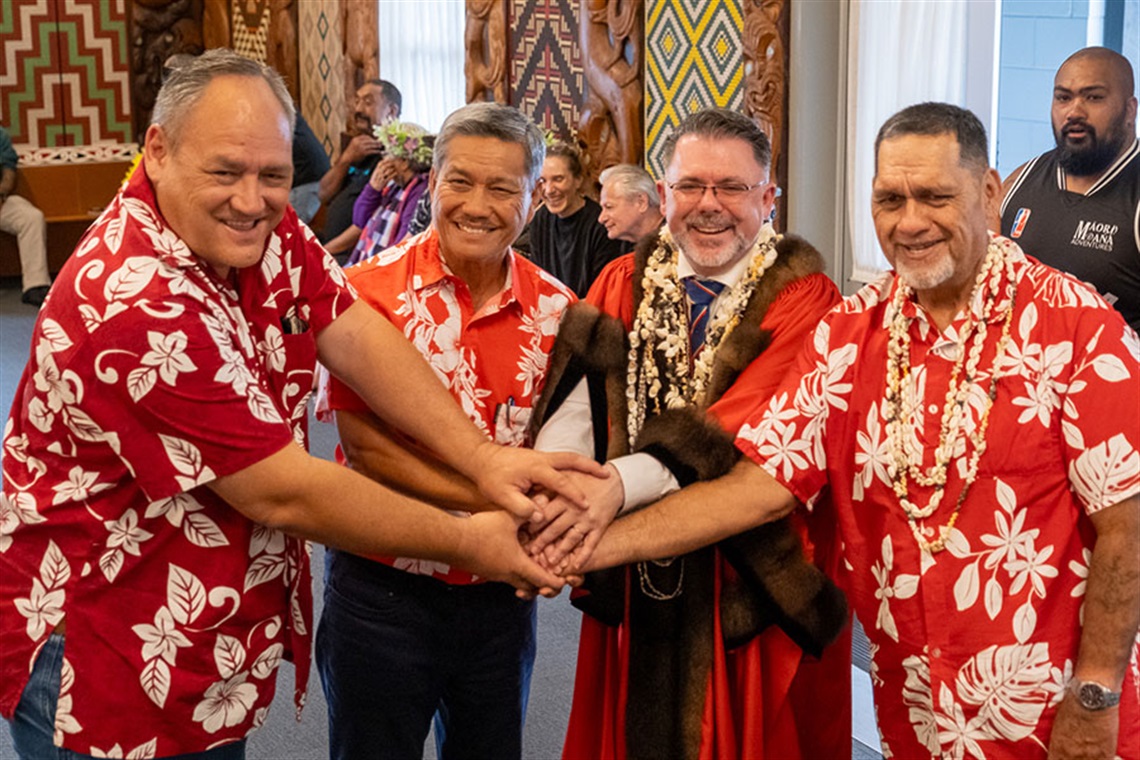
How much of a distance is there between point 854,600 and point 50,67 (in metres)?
11.1

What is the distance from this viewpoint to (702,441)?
248 centimetres

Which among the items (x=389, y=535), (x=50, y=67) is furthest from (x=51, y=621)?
(x=50, y=67)

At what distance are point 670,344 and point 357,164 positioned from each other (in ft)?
20.1

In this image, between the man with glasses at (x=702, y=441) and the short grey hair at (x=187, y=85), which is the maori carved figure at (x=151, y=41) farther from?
the short grey hair at (x=187, y=85)

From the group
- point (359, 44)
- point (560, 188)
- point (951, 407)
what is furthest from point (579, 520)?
point (359, 44)

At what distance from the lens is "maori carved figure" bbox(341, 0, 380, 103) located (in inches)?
392

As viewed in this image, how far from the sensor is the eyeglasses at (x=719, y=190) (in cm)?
→ 255

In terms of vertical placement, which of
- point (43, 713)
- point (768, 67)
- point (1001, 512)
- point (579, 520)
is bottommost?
point (43, 713)

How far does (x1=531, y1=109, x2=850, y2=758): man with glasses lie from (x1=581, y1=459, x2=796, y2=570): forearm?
3 centimetres

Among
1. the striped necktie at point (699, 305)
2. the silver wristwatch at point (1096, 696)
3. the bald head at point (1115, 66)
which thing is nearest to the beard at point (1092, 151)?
the bald head at point (1115, 66)

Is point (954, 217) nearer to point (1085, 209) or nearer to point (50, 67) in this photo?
point (1085, 209)

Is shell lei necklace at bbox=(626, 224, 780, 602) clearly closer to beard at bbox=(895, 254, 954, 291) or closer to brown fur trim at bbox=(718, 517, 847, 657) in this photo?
brown fur trim at bbox=(718, 517, 847, 657)

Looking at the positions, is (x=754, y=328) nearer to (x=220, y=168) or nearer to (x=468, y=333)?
(x=468, y=333)

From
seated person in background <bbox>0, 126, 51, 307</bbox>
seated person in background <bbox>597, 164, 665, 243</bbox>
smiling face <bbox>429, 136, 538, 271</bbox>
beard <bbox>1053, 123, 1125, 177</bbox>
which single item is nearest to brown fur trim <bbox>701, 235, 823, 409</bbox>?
smiling face <bbox>429, 136, 538, 271</bbox>
